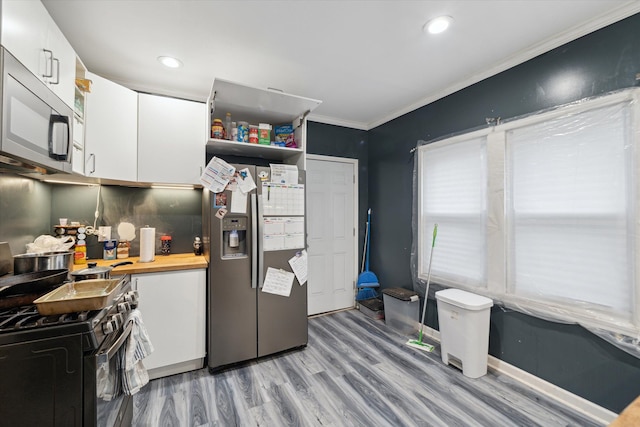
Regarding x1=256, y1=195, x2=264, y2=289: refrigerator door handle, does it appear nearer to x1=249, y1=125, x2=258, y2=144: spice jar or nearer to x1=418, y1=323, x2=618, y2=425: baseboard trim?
x1=249, y1=125, x2=258, y2=144: spice jar

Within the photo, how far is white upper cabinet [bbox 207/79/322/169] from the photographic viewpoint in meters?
2.25

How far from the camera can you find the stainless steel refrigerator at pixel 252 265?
2.21 m

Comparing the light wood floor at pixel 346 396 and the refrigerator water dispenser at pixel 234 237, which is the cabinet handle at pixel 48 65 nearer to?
the refrigerator water dispenser at pixel 234 237

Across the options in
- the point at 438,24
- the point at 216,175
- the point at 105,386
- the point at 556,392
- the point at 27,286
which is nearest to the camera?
the point at 105,386

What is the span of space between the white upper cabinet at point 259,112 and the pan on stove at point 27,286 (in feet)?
4.57

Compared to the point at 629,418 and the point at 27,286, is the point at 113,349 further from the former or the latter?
the point at 629,418

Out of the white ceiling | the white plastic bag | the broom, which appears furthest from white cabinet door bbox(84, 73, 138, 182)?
the broom

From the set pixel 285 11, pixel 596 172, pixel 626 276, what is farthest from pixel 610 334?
pixel 285 11

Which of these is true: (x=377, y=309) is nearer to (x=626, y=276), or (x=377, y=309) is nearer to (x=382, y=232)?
(x=382, y=232)

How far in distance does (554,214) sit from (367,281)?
2111mm

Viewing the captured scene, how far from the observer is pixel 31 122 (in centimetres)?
122

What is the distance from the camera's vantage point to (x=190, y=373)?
2.21m

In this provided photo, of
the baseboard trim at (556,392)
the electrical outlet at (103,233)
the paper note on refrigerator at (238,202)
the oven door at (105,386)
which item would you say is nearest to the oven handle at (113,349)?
the oven door at (105,386)

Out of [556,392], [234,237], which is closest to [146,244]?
[234,237]
